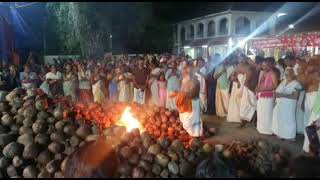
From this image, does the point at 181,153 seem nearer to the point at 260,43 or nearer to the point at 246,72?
the point at 246,72

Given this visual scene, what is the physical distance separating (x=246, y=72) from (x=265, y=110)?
123 cm

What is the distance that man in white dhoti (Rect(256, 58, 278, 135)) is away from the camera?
974cm

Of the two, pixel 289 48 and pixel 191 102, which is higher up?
pixel 289 48

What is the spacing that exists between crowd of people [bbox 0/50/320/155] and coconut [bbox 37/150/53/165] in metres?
3.09

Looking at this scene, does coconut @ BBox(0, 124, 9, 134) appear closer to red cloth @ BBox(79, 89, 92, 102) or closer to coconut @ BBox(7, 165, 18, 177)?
coconut @ BBox(7, 165, 18, 177)

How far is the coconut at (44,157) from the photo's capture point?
7789 millimetres

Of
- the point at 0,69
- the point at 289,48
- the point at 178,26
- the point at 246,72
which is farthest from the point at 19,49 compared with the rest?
the point at 178,26

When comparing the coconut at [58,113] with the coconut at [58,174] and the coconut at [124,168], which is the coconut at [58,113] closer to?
the coconut at [58,174]

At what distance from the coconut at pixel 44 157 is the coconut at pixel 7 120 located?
5.02 feet

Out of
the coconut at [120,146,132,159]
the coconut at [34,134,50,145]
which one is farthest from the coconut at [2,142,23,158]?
the coconut at [120,146,132,159]

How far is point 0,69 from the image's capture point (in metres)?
15.4

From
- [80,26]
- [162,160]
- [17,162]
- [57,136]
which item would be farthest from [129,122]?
[80,26]

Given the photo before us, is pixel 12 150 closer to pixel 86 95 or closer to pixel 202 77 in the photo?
pixel 86 95

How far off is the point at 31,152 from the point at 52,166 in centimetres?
70
